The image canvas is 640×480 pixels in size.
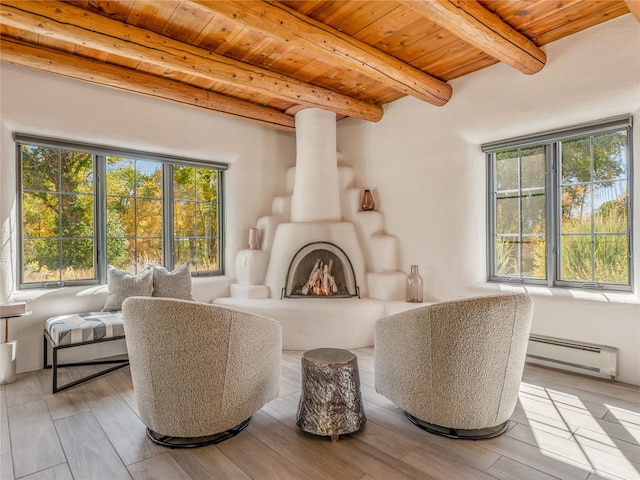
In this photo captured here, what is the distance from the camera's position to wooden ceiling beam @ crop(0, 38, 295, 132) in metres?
2.96

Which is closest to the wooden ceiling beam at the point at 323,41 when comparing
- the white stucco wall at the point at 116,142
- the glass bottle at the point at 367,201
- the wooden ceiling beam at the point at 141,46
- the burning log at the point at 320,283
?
the wooden ceiling beam at the point at 141,46

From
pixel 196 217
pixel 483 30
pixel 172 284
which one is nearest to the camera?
pixel 483 30

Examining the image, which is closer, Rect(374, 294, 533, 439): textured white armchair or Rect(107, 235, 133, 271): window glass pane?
Rect(374, 294, 533, 439): textured white armchair

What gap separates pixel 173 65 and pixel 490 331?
119 inches

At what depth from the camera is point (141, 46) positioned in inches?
109

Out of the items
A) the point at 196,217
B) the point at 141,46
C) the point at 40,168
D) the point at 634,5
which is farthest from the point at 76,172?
the point at 634,5

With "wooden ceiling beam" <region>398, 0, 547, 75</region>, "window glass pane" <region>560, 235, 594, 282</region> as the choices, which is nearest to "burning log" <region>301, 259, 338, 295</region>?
"window glass pane" <region>560, 235, 594, 282</region>

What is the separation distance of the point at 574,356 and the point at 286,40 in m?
3.37

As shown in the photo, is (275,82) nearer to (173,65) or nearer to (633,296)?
(173,65)

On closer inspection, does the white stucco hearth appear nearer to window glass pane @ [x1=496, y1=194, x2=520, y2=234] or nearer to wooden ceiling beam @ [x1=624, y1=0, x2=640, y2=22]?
window glass pane @ [x1=496, y1=194, x2=520, y2=234]

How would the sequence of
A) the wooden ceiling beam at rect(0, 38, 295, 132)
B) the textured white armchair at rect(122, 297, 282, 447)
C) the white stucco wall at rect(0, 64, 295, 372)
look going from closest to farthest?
the textured white armchair at rect(122, 297, 282, 447) → the wooden ceiling beam at rect(0, 38, 295, 132) → the white stucco wall at rect(0, 64, 295, 372)

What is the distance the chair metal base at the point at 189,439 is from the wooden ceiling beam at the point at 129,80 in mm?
3013

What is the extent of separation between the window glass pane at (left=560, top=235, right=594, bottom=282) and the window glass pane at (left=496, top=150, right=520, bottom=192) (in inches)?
28.3

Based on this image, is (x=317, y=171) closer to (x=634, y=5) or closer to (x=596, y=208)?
(x=596, y=208)
